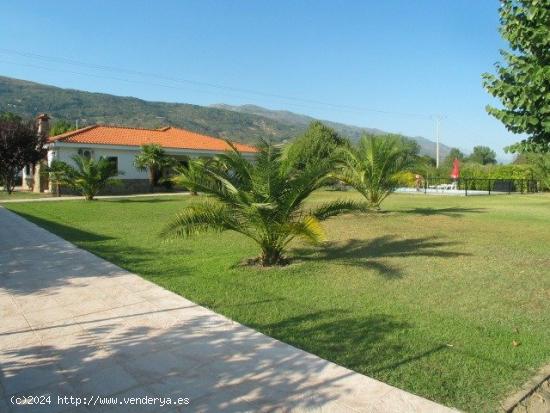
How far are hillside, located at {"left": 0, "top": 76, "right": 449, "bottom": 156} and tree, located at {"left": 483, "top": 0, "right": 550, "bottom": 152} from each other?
2770 inches

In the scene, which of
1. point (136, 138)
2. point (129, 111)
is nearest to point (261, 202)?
point (136, 138)

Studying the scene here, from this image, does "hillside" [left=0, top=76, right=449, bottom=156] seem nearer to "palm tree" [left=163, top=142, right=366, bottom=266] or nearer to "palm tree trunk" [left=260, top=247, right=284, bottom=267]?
"palm tree" [left=163, top=142, right=366, bottom=266]

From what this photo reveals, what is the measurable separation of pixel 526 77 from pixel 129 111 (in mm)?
89534

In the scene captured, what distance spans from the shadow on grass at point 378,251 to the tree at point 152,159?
2202 centimetres

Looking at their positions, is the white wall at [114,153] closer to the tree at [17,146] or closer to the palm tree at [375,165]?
the tree at [17,146]

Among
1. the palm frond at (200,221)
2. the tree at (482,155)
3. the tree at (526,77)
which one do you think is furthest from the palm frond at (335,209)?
the tree at (482,155)

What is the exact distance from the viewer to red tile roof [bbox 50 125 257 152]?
30203 mm

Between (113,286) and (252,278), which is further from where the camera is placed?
(252,278)

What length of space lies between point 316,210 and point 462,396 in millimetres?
4872

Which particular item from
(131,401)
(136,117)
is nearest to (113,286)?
(131,401)

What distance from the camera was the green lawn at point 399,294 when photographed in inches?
155

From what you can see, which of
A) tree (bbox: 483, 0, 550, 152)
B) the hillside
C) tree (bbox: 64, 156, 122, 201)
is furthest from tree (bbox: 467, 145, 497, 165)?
tree (bbox: 483, 0, 550, 152)

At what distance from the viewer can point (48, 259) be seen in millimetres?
8328

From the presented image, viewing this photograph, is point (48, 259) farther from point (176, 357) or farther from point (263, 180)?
point (176, 357)
